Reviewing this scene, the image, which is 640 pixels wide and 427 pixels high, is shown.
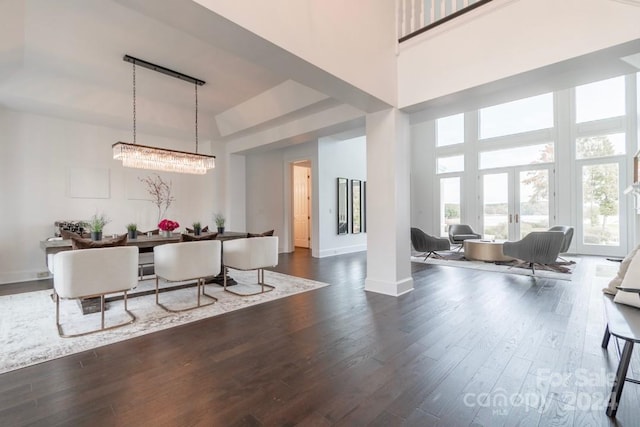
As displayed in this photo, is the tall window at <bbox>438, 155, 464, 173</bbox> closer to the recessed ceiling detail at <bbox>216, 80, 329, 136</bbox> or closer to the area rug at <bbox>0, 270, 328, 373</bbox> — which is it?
the recessed ceiling detail at <bbox>216, 80, 329, 136</bbox>

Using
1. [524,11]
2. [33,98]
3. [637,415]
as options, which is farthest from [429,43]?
[33,98]

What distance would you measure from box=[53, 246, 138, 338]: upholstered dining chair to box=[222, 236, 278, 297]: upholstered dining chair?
49.3 inches

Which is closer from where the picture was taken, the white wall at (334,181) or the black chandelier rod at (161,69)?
the black chandelier rod at (161,69)

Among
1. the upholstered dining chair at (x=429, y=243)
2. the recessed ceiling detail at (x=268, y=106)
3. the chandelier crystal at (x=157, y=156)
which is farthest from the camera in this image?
the upholstered dining chair at (x=429, y=243)

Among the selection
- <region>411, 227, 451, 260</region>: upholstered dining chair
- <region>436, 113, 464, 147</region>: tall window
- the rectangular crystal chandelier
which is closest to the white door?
<region>411, 227, 451, 260</region>: upholstered dining chair

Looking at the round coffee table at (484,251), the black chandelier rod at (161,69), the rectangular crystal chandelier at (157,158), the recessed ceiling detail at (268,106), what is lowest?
the round coffee table at (484,251)

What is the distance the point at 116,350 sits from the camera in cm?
233

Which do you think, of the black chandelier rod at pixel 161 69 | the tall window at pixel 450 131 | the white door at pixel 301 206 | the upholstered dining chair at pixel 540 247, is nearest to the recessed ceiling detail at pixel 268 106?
the black chandelier rod at pixel 161 69

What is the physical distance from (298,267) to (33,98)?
5037mm

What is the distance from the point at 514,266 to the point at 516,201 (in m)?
3.39

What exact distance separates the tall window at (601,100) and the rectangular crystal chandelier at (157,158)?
8803 mm

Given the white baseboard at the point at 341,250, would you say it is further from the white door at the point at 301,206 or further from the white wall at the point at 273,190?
the white door at the point at 301,206

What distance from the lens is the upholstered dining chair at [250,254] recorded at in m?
3.95

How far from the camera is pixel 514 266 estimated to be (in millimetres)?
5559
